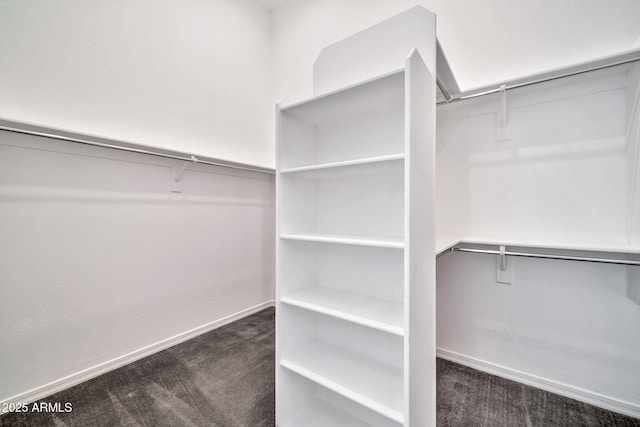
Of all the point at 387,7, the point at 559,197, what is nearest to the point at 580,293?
the point at 559,197

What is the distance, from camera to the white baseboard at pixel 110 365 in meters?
1.51

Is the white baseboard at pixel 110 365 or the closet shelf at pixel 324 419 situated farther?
the white baseboard at pixel 110 365

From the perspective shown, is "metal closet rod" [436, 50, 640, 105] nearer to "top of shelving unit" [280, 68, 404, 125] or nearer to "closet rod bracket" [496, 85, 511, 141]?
"closet rod bracket" [496, 85, 511, 141]

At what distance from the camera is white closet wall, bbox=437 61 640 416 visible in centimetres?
143

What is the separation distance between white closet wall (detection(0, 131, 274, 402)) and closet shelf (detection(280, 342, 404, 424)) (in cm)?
128

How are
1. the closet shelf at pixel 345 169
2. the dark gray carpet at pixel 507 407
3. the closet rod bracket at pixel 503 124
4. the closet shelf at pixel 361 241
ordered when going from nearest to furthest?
the closet shelf at pixel 361 241 < the closet shelf at pixel 345 169 < the dark gray carpet at pixel 507 407 < the closet rod bracket at pixel 503 124

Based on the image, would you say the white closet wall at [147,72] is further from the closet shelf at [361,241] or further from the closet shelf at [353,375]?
the closet shelf at [353,375]

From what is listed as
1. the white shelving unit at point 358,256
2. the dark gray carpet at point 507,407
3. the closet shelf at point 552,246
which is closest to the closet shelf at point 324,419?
the white shelving unit at point 358,256

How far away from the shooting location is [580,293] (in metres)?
1.53

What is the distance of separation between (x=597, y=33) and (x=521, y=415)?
2.16 m

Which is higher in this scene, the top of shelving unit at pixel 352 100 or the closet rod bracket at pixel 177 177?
the top of shelving unit at pixel 352 100

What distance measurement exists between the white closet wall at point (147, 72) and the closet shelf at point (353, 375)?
6.23ft

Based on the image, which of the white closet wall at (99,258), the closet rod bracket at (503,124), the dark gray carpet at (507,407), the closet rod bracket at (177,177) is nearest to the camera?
the dark gray carpet at (507,407)

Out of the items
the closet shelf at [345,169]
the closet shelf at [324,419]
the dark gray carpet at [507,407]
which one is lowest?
the closet shelf at [324,419]
